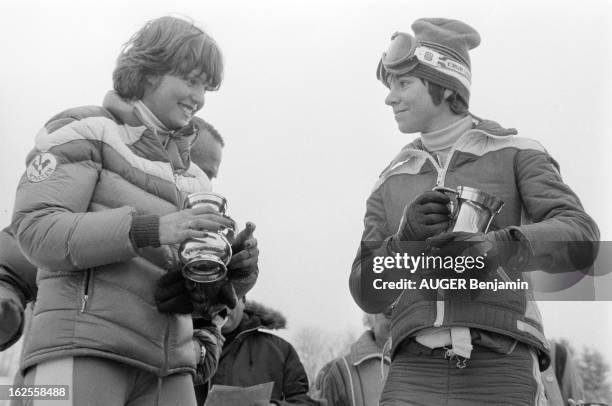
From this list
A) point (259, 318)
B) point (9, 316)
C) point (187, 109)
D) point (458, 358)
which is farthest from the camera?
point (259, 318)

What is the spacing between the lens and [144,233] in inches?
77.5

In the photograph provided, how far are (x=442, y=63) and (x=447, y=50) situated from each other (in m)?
0.06

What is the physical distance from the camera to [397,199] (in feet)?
7.47

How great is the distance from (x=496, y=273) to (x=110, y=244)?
93cm

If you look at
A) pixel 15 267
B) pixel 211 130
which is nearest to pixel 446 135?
pixel 15 267

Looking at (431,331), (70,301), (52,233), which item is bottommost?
(431,331)

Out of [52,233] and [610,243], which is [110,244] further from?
[610,243]

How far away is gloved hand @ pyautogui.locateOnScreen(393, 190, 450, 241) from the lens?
1.89m

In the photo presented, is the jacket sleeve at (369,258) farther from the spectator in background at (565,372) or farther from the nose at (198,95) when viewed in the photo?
the spectator in background at (565,372)

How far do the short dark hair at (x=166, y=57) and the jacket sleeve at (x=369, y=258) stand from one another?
0.65m

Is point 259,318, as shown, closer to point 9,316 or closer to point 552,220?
point 9,316

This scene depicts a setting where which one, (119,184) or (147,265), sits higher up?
(119,184)

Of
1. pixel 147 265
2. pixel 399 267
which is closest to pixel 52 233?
pixel 147 265

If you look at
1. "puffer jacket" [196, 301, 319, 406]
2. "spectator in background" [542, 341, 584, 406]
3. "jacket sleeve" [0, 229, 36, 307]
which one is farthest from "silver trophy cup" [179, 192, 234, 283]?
"spectator in background" [542, 341, 584, 406]
